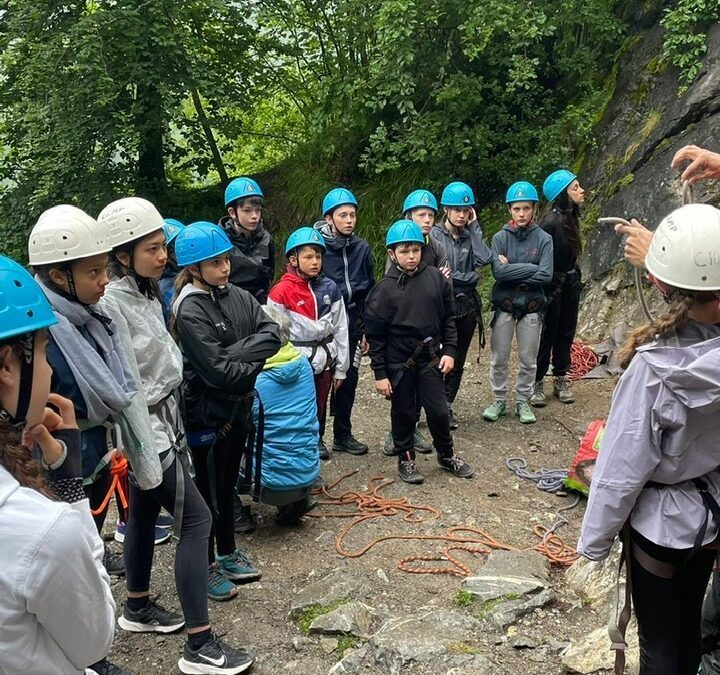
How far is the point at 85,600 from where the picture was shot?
1.43m

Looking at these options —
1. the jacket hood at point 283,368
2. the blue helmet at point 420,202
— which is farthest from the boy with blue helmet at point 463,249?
the jacket hood at point 283,368

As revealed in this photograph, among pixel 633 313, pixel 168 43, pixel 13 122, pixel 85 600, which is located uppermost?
pixel 168 43

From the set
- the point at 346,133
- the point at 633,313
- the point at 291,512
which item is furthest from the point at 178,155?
the point at 291,512

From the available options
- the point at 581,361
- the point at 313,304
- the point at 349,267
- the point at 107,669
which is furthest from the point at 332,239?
the point at 107,669

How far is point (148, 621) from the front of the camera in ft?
11.6

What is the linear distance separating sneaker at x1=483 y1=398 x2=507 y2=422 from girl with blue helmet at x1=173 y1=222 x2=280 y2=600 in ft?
10.8

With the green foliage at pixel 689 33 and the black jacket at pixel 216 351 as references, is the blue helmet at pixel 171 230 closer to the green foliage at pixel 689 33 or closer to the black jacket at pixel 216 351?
the black jacket at pixel 216 351

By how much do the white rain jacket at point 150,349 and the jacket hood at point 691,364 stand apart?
81.0 inches

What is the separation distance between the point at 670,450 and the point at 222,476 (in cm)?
243

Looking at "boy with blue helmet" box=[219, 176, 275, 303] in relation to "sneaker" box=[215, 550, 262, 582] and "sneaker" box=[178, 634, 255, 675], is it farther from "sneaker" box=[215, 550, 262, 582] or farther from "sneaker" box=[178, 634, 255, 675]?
"sneaker" box=[178, 634, 255, 675]

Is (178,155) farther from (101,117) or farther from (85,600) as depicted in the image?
(85,600)

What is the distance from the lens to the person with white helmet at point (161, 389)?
3131mm

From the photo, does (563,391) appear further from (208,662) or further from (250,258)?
(208,662)

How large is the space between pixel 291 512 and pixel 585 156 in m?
6.97
